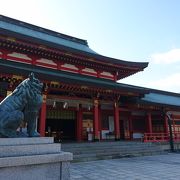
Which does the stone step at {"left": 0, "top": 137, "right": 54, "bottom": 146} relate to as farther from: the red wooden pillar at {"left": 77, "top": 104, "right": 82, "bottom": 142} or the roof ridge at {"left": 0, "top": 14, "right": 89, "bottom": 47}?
the roof ridge at {"left": 0, "top": 14, "right": 89, "bottom": 47}

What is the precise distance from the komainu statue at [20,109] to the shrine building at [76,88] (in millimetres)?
5756

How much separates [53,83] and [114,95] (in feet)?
16.6

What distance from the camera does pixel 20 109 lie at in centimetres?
491

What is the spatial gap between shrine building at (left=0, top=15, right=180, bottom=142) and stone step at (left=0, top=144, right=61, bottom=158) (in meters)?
6.58

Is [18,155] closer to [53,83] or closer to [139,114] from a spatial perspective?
[53,83]

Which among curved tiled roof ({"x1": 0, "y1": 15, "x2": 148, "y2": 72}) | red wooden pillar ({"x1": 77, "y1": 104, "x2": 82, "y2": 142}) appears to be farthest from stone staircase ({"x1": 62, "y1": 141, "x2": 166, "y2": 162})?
curved tiled roof ({"x1": 0, "y1": 15, "x2": 148, "y2": 72})

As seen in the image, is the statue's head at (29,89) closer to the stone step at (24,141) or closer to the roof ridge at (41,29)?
the stone step at (24,141)

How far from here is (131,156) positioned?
11680 millimetres

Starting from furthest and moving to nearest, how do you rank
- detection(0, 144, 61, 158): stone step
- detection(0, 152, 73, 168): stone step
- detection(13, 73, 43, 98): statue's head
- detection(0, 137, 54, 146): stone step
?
1. detection(13, 73, 43, 98): statue's head
2. detection(0, 137, 54, 146): stone step
3. detection(0, 144, 61, 158): stone step
4. detection(0, 152, 73, 168): stone step

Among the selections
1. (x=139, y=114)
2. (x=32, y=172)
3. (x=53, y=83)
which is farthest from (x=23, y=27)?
(x=32, y=172)

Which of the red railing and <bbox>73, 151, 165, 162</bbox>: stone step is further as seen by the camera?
the red railing

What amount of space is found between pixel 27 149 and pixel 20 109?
0.95 metres

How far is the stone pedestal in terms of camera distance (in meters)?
4.07

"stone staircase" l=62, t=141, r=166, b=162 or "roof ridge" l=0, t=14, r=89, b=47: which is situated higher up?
"roof ridge" l=0, t=14, r=89, b=47
